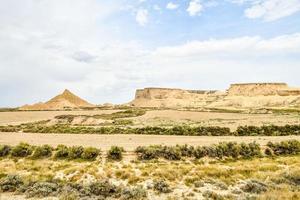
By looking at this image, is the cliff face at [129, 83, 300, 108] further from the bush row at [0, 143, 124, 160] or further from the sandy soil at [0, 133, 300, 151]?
the bush row at [0, 143, 124, 160]

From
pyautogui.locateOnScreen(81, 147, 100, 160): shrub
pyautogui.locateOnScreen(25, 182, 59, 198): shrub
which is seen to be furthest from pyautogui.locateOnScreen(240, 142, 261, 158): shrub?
pyautogui.locateOnScreen(25, 182, 59, 198): shrub

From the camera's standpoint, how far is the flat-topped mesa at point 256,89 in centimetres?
15545

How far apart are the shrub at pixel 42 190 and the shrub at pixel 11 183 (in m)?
0.85

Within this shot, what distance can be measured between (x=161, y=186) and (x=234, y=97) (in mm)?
142590

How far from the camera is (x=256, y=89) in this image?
160 m

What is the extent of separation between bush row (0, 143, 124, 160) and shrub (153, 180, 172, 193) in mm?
8024

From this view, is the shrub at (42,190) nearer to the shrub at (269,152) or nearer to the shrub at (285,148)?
the shrub at (269,152)

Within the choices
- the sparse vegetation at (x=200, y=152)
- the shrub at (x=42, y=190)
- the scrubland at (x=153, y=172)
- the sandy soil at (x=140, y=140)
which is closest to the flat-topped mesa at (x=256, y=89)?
the sandy soil at (x=140, y=140)

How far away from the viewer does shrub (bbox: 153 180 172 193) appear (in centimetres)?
1508

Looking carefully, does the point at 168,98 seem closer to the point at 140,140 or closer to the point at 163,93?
the point at 163,93

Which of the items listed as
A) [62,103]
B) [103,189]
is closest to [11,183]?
[103,189]

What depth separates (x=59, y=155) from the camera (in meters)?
24.3

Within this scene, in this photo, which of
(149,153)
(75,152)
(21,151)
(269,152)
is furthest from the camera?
(21,151)

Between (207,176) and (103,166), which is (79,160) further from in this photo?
(207,176)
